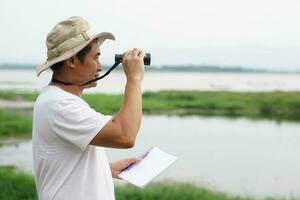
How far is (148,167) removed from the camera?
198cm

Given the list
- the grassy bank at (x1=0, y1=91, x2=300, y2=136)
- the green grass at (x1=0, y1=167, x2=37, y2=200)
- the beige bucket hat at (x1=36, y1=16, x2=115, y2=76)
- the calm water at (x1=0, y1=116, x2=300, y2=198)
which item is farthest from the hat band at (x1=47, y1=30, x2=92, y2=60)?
the grassy bank at (x1=0, y1=91, x2=300, y2=136)

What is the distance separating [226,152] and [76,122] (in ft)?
45.4

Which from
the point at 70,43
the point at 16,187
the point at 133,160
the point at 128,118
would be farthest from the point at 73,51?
the point at 16,187

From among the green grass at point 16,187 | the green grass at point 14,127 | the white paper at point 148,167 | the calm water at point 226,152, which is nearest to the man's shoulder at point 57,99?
the white paper at point 148,167

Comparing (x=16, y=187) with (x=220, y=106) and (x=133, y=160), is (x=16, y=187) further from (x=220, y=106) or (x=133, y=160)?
(x=220, y=106)

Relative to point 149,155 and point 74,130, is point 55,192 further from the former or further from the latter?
point 149,155

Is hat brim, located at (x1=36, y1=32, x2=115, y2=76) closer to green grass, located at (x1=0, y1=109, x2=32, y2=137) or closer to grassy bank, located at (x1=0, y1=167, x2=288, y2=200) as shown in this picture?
grassy bank, located at (x1=0, y1=167, x2=288, y2=200)

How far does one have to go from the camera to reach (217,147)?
16.1 m

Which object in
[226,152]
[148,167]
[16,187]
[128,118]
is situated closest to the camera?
[128,118]

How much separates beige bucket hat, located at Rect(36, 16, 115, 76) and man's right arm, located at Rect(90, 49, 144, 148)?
15 cm

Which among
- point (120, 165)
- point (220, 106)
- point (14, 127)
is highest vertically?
point (120, 165)

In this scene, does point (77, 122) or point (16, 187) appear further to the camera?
point (16, 187)

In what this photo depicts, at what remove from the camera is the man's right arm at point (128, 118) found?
1.66 metres

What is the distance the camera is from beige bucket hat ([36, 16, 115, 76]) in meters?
1.75
